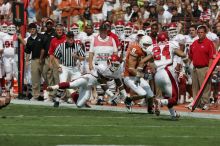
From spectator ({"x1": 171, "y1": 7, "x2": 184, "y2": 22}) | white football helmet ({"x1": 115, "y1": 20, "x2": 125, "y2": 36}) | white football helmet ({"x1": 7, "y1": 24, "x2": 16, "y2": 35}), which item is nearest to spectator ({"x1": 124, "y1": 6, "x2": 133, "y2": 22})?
spectator ({"x1": 171, "y1": 7, "x2": 184, "y2": 22})

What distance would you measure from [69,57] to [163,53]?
3811 mm

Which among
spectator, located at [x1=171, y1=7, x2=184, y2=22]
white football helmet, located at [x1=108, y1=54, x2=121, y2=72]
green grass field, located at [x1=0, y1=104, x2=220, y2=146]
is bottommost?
green grass field, located at [x1=0, y1=104, x2=220, y2=146]

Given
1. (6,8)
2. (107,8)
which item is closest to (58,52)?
(107,8)

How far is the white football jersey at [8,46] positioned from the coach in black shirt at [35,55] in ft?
4.75

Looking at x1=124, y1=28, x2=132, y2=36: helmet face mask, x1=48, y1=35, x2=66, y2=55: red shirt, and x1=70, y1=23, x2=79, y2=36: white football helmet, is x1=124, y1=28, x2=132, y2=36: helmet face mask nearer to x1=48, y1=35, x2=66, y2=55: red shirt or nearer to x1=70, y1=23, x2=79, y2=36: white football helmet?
x1=70, y1=23, x2=79, y2=36: white football helmet

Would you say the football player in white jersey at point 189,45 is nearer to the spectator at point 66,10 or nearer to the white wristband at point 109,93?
the white wristband at point 109,93

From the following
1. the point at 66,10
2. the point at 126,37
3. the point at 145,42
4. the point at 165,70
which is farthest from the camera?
the point at 66,10

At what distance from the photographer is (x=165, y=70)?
1820cm

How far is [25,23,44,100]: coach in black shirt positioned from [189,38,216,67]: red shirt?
391cm

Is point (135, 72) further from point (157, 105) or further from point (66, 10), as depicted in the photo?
point (66, 10)

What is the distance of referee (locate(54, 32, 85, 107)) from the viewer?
2172 cm

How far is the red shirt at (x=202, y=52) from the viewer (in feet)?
69.8

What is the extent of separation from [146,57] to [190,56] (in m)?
3.06

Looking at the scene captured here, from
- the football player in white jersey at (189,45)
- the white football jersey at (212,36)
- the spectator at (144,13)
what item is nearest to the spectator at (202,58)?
the football player in white jersey at (189,45)
